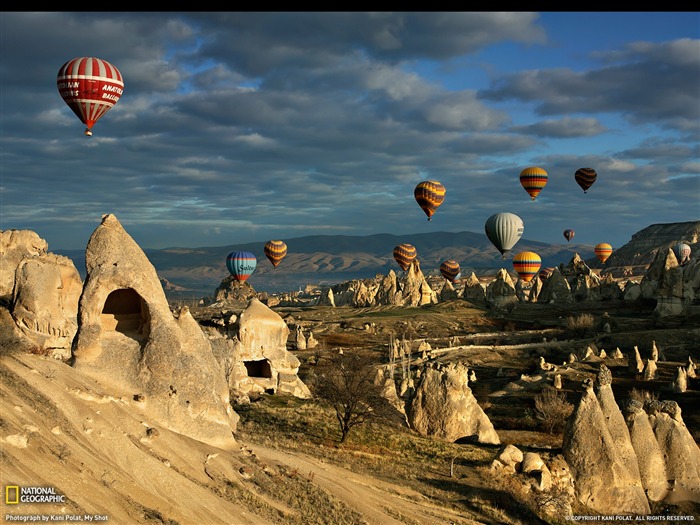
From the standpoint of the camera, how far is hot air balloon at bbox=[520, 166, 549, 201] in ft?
308

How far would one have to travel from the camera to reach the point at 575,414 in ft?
86.7

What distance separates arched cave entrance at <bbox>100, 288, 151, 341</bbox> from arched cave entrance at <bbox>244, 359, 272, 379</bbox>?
21.3m

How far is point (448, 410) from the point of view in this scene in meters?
32.8

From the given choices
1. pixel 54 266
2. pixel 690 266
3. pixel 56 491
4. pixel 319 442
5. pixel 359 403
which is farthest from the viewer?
pixel 690 266

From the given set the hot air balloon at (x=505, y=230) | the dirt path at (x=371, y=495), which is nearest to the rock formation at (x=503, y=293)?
the hot air balloon at (x=505, y=230)

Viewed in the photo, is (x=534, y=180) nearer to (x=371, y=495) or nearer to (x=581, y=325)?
(x=581, y=325)

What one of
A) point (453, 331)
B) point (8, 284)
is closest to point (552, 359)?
point (453, 331)

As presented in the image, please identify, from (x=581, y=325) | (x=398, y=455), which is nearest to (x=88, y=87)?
(x=398, y=455)

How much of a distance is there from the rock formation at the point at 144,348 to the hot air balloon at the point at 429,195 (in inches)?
2945

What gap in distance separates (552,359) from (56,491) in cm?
6867

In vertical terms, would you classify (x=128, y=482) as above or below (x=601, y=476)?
above

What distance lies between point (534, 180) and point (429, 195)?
45.5 ft

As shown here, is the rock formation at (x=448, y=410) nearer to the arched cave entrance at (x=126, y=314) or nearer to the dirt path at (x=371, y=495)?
the dirt path at (x=371, y=495)

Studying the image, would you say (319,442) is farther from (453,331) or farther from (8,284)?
(453,331)
